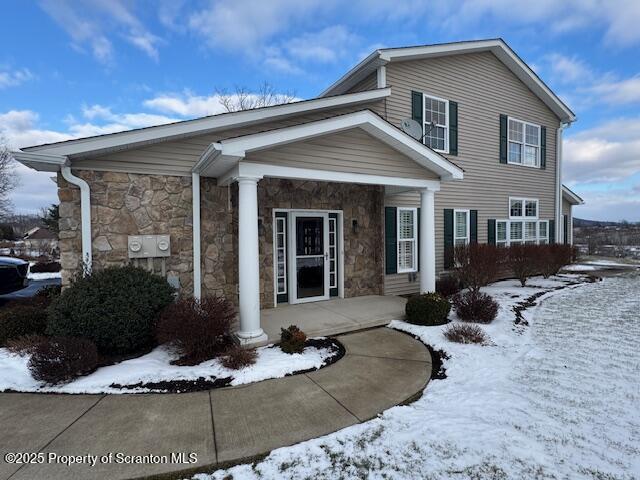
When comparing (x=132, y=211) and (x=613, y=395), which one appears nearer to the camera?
(x=613, y=395)

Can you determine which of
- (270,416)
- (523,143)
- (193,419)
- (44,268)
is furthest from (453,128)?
(44,268)

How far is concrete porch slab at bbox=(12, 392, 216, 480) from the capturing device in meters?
2.43

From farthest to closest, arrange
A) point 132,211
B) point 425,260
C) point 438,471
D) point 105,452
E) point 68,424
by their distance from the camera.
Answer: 1. point 425,260
2. point 132,211
3. point 68,424
4. point 105,452
5. point 438,471

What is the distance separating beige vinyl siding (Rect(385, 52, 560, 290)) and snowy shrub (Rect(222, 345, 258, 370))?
5.05 m

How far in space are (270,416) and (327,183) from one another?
5373mm

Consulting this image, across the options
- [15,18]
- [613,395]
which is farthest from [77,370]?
[15,18]

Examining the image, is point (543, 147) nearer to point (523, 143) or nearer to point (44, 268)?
point (523, 143)

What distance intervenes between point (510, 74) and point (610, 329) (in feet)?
30.8

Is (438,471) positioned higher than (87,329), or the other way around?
(87,329)

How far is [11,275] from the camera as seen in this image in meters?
6.82

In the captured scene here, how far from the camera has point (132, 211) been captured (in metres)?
5.49

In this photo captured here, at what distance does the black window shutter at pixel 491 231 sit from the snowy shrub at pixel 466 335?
20.6 feet

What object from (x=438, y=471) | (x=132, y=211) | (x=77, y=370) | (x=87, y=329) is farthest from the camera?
(x=132, y=211)

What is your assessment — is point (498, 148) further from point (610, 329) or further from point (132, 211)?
point (132, 211)
